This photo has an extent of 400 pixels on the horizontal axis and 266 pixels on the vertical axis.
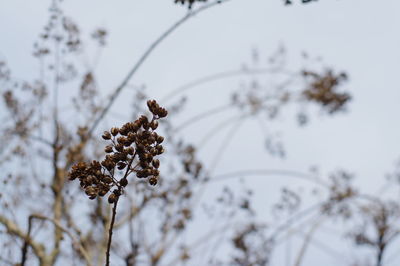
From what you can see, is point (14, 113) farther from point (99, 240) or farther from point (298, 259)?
point (298, 259)

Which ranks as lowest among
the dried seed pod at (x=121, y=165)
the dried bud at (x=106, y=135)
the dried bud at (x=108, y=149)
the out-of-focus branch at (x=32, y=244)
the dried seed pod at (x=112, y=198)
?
the dried seed pod at (x=112, y=198)

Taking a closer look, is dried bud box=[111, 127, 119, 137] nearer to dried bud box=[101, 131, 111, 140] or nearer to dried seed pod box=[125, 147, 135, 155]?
dried bud box=[101, 131, 111, 140]

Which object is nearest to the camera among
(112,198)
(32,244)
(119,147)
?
(112,198)

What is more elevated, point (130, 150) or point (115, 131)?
point (115, 131)

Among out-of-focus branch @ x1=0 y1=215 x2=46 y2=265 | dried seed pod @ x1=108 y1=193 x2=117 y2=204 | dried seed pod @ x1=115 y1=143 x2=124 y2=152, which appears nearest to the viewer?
dried seed pod @ x1=108 y1=193 x2=117 y2=204

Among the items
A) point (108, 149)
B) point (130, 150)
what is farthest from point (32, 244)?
point (130, 150)

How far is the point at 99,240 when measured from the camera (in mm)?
9156

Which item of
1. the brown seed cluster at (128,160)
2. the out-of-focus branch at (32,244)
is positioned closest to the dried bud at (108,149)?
the brown seed cluster at (128,160)

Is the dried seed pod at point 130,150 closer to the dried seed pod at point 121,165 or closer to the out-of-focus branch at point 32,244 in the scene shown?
the dried seed pod at point 121,165

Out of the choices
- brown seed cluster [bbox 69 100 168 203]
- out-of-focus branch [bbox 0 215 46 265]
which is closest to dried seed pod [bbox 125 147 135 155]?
brown seed cluster [bbox 69 100 168 203]

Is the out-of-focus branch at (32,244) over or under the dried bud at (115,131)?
over

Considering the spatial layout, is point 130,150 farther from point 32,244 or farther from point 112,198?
point 32,244

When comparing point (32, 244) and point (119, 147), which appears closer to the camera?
point (119, 147)

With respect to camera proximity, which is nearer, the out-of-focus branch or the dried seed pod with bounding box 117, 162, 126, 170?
the dried seed pod with bounding box 117, 162, 126, 170
